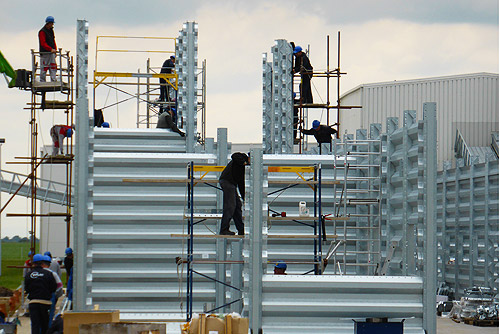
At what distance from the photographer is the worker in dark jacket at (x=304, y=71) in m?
23.0

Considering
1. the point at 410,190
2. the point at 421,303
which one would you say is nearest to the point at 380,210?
the point at 410,190

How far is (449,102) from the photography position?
122 ft

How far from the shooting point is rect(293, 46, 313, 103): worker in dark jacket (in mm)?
23022

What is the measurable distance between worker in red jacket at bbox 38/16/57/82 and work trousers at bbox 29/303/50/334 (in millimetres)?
8027

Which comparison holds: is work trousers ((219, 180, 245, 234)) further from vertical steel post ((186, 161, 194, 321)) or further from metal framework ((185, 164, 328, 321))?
vertical steel post ((186, 161, 194, 321))

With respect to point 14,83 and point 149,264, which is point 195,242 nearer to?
point 149,264

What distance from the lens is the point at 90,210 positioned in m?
13.5

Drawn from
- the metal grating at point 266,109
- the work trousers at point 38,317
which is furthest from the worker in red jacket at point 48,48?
the work trousers at point 38,317

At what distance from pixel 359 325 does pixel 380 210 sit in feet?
9.36

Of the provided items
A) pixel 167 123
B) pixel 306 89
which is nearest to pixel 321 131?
pixel 306 89

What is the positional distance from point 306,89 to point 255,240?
41.0ft

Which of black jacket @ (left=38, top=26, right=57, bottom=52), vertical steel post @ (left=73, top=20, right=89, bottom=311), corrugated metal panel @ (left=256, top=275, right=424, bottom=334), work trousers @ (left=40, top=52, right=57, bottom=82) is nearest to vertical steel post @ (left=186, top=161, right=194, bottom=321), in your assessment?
vertical steel post @ (left=73, top=20, right=89, bottom=311)

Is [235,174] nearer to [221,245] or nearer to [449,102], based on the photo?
[221,245]

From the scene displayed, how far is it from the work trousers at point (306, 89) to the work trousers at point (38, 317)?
1133 cm
